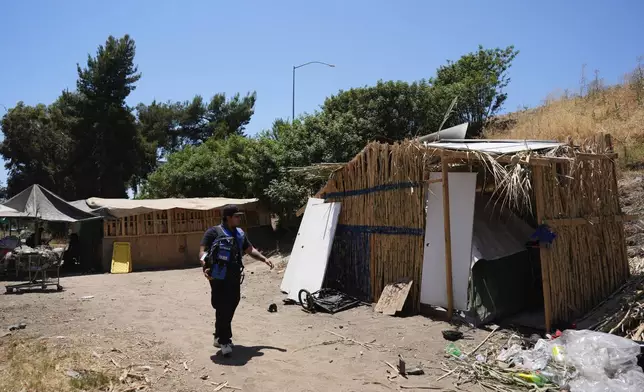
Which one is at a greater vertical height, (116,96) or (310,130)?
(116,96)

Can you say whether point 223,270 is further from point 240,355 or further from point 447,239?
point 447,239

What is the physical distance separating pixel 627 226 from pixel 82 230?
622 inches

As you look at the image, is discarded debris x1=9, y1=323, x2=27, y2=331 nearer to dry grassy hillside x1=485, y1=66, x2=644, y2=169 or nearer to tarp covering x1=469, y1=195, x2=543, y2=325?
tarp covering x1=469, y1=195, x2=543, y2=325

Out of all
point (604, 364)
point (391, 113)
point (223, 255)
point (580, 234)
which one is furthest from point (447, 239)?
point (391, 113)

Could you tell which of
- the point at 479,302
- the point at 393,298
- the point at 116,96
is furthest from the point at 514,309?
the point at 116,96

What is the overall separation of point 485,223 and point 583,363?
10.0 ft

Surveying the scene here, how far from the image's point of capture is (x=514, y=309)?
6887 mm

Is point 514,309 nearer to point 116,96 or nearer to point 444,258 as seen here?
point 444,258

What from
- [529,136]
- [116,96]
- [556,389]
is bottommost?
[556,389]

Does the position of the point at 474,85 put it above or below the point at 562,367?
above

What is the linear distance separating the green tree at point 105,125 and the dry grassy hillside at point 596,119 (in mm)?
21360

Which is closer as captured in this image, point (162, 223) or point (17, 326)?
point (17, 326)

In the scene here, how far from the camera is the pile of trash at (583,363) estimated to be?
4121mm

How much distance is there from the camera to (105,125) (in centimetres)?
2750
